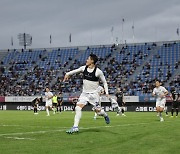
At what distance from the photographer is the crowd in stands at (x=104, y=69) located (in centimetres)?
6475

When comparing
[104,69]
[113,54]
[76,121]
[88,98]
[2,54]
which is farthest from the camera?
[2,54]

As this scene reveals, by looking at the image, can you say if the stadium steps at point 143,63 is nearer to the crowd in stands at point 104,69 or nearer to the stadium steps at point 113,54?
the crowd in stands at point 104,69

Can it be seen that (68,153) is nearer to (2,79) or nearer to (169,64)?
(169,64)

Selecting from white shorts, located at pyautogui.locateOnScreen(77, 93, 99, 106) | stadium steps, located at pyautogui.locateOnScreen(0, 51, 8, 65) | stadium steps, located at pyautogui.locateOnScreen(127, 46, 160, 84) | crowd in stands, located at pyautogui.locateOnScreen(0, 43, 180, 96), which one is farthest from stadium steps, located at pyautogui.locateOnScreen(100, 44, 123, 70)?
white shorts, located at pyautogui.locateOnScreen(77, 93, 99, 106)

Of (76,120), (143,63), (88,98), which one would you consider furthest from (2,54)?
(76,120)

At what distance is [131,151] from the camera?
9727 mm

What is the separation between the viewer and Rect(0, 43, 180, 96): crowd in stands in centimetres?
6475

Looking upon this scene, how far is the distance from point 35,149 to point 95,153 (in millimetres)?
1656

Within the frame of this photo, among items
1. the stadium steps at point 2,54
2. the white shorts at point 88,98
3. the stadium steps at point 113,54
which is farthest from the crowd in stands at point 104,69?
the white shorts at point 88,98

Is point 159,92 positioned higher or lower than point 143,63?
lower

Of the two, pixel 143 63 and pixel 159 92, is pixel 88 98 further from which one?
pixel 143 63

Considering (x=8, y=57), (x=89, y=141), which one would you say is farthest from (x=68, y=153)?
(x=8, y=57)

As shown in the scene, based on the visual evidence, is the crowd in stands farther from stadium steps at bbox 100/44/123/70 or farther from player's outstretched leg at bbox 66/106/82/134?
player's outstretched leg at bbox 66/106/82/134

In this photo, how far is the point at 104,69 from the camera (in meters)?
70.9
